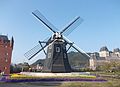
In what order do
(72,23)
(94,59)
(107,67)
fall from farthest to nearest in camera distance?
1. (94,59)
2. (107,67)
3. (72,23)

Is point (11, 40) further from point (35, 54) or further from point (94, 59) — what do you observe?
point (94, 59)

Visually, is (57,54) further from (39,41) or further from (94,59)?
(94,59)

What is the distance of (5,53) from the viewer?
2665 inches

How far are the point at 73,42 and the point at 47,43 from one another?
6.01 metres

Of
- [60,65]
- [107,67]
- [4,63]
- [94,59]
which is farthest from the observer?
[94,59]

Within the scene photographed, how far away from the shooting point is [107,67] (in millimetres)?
70562

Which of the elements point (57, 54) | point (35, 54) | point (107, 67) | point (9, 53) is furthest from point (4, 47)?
point (107, 67)

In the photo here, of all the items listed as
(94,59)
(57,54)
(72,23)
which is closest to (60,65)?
(57,54)

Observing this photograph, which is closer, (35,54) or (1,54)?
(35,54)

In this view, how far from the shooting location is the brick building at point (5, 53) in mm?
65562

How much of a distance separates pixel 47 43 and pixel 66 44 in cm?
434

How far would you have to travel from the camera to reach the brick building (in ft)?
215

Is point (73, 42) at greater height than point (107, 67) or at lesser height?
greater

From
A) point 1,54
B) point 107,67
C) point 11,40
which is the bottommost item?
point 107,67
